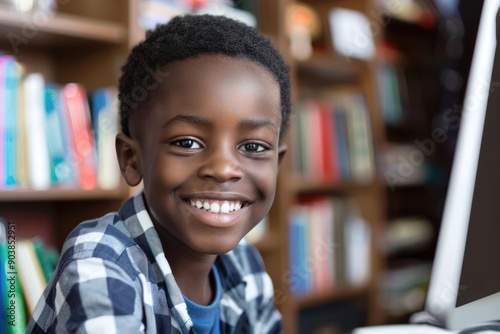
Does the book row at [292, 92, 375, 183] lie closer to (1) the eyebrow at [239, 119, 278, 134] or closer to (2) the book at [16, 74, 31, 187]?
(2) the book at [16, 74, 31, 187]

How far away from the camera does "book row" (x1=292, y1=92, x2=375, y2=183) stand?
2400 mm

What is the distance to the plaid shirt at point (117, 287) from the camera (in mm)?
612

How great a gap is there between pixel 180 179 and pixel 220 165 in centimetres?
5

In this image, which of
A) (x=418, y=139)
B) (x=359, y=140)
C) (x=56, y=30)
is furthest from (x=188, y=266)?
(x=418, y=139)

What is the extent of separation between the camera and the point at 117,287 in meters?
0.63

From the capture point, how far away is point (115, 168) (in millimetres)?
1727

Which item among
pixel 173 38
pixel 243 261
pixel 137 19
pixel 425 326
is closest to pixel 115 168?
pixel 137 19

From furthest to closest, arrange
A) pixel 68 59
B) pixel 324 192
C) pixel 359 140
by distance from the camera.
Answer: pixel 324 192, pixel 359 140, pixel 68 59

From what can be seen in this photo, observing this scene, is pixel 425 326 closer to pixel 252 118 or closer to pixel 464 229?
pixel 464 229

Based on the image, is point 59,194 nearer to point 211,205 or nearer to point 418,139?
point 211,205

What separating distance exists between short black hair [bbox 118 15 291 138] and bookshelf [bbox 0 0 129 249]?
87 centimetres

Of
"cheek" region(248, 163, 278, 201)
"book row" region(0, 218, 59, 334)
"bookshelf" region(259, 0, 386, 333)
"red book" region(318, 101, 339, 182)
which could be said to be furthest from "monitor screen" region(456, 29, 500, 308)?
"red book" region(318, 101, 339, 182)

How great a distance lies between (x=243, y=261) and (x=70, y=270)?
1.26 ft

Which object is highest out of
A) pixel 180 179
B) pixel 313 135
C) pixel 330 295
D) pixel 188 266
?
pixel 313 135
